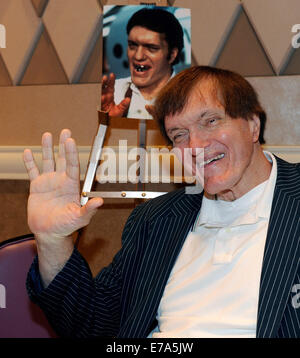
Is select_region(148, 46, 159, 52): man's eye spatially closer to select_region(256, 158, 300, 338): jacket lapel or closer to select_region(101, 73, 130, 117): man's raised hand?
select_region(101, 73, 130, 117): man's raised hand

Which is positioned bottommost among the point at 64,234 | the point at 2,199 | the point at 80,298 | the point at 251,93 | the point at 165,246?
the point at 2,199

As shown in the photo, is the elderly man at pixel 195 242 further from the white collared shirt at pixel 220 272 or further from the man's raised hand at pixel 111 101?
the man's raised hand at pixel 111 101

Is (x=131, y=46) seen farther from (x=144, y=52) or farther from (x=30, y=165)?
(x=30, y=165)

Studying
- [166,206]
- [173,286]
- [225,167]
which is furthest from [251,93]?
[173,286]

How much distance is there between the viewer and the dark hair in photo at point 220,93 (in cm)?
162

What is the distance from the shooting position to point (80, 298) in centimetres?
163

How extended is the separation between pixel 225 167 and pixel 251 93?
278 millimetres

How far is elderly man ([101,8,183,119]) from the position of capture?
225cm

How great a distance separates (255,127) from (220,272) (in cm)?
50

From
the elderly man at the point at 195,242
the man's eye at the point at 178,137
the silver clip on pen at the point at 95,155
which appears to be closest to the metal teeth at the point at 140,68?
Answer: the silver clip on pen at the point at 95,155

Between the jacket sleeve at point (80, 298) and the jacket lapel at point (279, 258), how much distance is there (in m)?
0.54

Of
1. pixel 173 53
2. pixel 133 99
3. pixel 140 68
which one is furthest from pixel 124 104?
pixel 173 53

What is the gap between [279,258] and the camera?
4.54 ft
